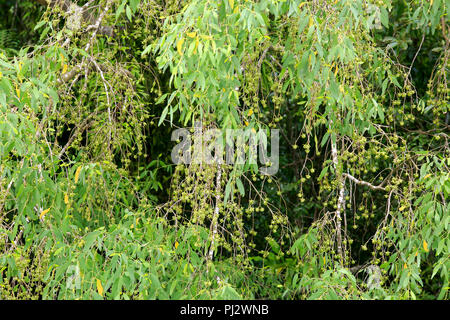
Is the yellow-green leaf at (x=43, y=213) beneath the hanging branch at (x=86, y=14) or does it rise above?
beneath

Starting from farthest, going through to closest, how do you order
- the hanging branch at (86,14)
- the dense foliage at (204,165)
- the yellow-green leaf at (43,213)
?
the hanging branch at (86,14), the yellow-green leaf at (43,213), the dense foliage at (204,165)

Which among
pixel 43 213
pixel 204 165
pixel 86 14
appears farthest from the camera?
pixel 86 14

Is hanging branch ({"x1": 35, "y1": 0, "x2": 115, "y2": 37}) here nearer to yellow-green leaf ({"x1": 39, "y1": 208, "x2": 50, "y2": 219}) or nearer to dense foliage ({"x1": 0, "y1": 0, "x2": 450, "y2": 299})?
dense foliage ({"x1": 0, "y1": 0, "x2": 450, "y2": 299})

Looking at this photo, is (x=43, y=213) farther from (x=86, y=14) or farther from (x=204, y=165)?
(x=86, y=14)

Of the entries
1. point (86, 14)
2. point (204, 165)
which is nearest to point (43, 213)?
point (204, 165)

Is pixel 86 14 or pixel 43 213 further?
pixel 86 14

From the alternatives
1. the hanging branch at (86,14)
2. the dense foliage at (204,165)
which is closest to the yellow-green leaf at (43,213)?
the dense foliage at (204,165)

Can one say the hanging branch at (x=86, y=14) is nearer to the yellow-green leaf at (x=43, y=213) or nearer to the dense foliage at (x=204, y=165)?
the dense foliage at (x=204, y=165)

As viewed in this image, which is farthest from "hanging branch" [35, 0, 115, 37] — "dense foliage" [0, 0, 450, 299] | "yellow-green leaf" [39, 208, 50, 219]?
"yellow-green leaf" [39, 208, 50, 219]

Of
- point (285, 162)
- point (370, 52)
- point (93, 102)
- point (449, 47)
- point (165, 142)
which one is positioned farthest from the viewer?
point (285, 162)

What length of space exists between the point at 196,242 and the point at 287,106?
172 centimetres
